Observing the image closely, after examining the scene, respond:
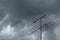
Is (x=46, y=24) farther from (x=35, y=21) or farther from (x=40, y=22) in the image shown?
(x=35, y=21)

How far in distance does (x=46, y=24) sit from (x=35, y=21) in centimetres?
475

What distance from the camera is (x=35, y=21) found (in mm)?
40156

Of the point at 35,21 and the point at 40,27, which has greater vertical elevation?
the point at 35,21

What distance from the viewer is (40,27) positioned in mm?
37125

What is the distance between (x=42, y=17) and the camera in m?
37.8

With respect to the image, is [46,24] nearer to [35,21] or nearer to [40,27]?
[40,27]

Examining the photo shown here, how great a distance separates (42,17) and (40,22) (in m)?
1.85

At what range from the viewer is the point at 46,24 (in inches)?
1459

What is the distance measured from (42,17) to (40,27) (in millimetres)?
3460

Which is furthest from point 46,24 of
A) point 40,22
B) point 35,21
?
point 35,21

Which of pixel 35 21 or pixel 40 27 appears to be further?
pixel 35 21

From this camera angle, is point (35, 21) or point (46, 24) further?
point (35, 21)

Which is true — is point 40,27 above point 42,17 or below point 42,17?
below
